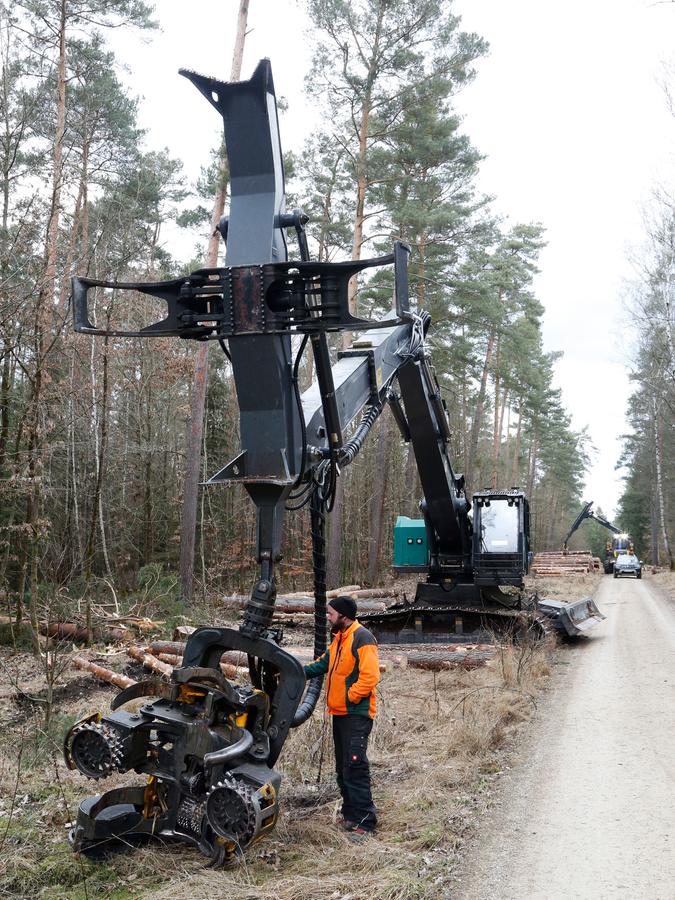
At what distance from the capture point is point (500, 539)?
13.2 metres

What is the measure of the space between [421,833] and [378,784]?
1101mm

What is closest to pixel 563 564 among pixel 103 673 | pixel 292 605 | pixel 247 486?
pixel 292 605

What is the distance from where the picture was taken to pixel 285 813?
5688mm

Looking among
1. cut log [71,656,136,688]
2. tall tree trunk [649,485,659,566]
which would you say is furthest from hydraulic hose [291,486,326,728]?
tall tree trunk [649,485,659,566]

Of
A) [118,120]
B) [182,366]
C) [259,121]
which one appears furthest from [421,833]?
[118,120]

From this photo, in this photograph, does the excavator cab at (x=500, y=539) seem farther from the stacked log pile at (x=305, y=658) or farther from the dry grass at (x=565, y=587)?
the dry grass at (x=565, y=587)

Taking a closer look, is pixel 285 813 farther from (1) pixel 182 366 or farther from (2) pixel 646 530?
(2) pixel 646 530

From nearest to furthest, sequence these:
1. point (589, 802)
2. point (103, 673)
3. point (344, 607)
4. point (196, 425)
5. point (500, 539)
A: 1. point (344, 607)
2. point (589, 802)
3. point (103, 673)
4. point (500, 539)
5. point (196, 425)

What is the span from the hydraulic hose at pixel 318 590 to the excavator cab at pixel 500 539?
772cm

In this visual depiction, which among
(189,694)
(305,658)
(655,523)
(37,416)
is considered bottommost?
(305,658)

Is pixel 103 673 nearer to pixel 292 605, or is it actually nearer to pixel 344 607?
pixel 344 607

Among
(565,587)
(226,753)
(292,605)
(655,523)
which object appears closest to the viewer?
(226,753)

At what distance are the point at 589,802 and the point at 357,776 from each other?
2.06m

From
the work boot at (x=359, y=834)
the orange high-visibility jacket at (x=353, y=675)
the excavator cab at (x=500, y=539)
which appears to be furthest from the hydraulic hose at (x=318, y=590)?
the excavator cab at (x=500, y=539)
